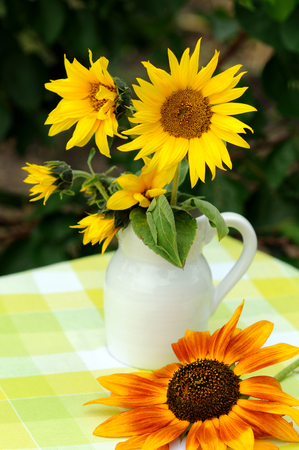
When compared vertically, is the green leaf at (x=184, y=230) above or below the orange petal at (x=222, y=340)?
above

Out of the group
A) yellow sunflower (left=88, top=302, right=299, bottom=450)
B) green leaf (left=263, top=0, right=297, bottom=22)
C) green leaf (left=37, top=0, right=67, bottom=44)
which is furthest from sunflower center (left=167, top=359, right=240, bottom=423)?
green leaf (left=37, top=0, right=67, bottom=44)

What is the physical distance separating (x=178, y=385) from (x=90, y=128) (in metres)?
0.24

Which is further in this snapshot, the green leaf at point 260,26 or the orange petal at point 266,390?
the green leaf at point 260,26

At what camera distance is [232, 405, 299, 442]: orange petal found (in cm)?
41

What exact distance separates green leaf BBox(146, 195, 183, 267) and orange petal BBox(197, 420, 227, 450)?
0.45 ft

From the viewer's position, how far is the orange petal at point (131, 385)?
453 mm

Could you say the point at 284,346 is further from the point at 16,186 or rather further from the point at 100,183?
the point at 16,186

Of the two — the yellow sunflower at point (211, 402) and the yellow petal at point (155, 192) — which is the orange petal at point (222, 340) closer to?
the yellow sunflower at point (211, 402)

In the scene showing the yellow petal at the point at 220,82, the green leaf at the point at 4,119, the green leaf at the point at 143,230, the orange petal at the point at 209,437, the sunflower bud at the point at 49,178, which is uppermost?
the yellow petal at the point at 220,82

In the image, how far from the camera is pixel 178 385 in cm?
43

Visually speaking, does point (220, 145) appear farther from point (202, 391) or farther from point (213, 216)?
point (202, 391)

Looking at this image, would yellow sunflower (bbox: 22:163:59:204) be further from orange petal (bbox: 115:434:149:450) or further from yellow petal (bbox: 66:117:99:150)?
orange petal (bbox: 115:434:149:450)

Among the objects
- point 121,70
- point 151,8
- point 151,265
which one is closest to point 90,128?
point 151,265

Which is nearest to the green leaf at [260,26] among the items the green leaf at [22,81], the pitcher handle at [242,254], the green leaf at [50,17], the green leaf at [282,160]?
the green leaf at [282,160]
